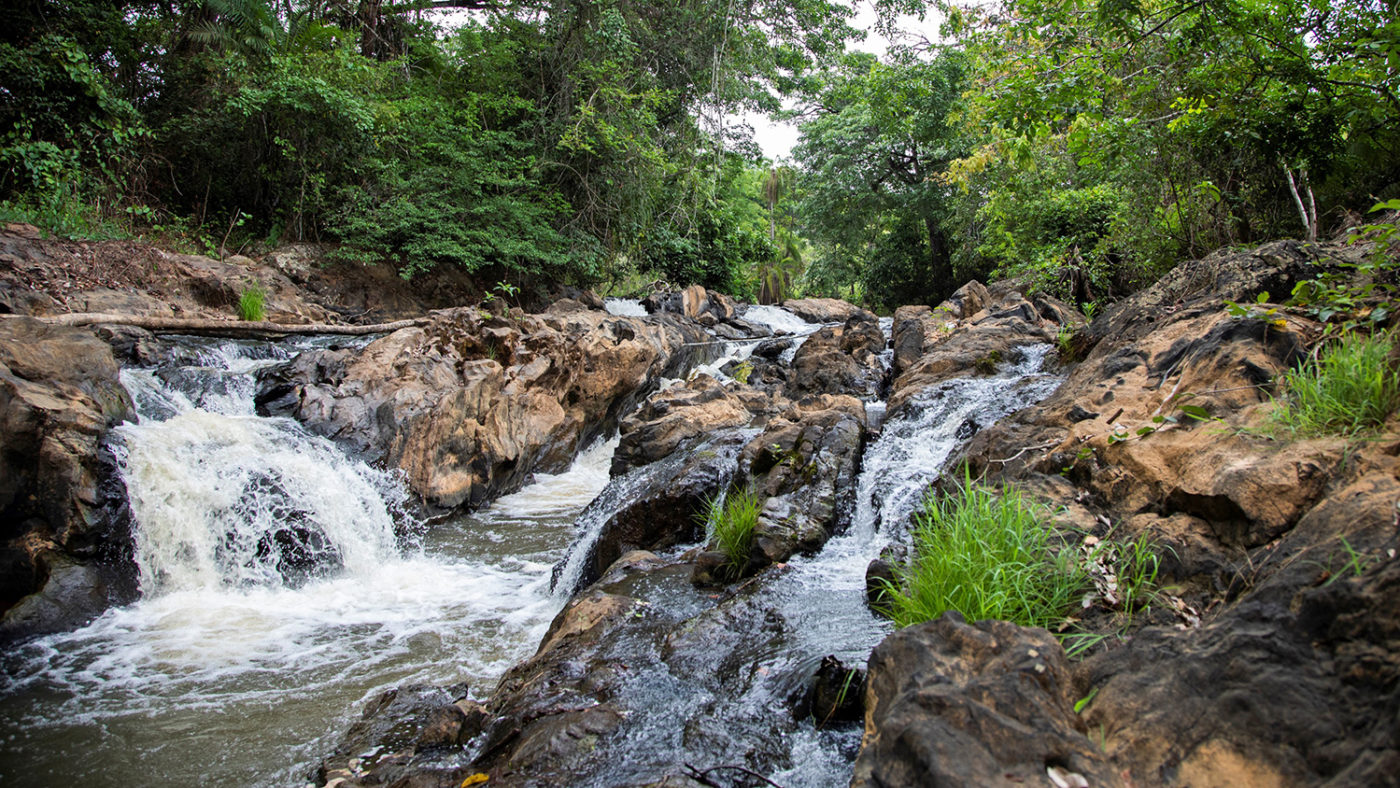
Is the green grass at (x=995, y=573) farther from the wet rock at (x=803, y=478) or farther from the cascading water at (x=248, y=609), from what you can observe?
the cascading water at (x=248, y=609)

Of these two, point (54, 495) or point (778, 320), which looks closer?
point (54, 495)

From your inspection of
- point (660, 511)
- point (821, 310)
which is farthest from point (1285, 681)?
point (821, 310)

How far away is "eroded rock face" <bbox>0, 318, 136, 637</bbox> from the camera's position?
4812 mm

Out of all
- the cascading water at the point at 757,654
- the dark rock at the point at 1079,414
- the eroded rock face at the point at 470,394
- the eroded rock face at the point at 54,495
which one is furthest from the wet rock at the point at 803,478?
the eroded rock face at the point at 54,495

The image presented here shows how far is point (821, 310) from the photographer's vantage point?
73.1 ft

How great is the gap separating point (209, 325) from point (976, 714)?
9.86 m

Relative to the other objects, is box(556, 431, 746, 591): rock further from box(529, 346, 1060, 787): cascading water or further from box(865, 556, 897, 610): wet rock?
box(865, 556, 897, 610): wet rock

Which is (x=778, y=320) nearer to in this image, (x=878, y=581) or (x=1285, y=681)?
(x=878, y=581)

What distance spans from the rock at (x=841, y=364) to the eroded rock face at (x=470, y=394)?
2.82 m

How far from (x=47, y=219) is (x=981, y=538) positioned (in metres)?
12.4

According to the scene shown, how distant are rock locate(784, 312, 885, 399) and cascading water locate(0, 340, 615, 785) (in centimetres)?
522

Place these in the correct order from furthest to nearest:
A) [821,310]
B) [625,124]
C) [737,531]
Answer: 1. [821,310]
2. [625,124]
3. [737,531]

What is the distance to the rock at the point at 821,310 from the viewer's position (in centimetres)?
2161

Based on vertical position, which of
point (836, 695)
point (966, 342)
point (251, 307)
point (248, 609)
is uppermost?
point (251, 307)
